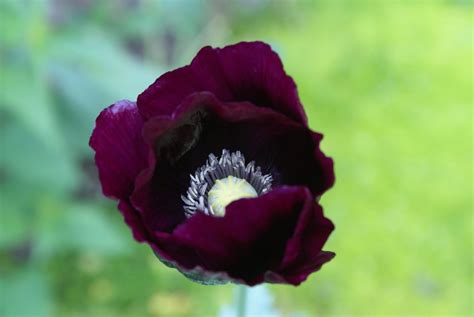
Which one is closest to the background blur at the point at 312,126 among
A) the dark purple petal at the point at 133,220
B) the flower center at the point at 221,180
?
the flower center at the point at 221,180

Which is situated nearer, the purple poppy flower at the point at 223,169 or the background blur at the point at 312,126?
the purple poppy flower at the point at 223,169

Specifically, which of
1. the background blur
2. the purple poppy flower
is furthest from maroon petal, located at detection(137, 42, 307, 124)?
the background blur

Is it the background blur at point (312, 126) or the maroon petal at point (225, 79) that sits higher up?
the background blur at point (312, 126)

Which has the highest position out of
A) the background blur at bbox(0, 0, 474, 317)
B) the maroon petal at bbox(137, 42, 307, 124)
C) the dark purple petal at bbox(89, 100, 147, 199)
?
the background blur at bbox(0, 0, 474, 317)

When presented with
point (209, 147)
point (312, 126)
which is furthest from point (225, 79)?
point (312, 126)

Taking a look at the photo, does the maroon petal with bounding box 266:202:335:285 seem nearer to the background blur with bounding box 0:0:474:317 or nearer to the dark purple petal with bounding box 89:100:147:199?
the dark purple petal with bounding box 89:100:147:199

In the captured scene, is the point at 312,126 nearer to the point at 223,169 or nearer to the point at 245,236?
the point at 223,169

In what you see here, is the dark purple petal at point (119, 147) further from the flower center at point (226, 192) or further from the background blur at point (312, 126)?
the background blur at point (312, 126)
